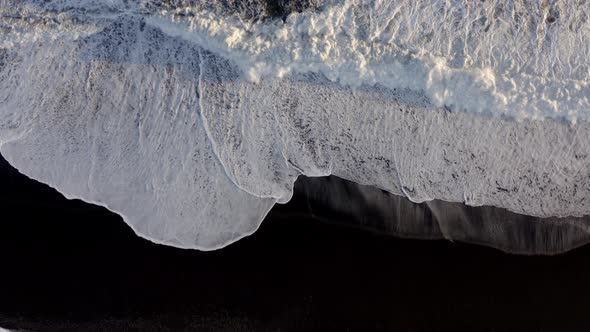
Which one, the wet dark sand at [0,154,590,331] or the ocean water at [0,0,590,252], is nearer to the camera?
the ocean water at [0,0,590,252]

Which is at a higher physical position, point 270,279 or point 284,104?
point 284,104

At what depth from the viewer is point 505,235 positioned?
1362 mm

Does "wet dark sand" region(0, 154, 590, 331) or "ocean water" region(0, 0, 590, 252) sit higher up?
"ocean water" region(0, 0, 590, 252)

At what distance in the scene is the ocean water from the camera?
1175 mm

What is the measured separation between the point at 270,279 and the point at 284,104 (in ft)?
1.87

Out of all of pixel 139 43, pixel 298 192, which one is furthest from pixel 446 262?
pixel 139 43

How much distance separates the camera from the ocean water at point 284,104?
46.3 inches

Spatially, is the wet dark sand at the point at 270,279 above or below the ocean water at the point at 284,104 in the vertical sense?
below

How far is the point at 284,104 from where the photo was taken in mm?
1269

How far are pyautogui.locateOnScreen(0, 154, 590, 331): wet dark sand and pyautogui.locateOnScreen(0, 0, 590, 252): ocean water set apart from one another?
0.36ft

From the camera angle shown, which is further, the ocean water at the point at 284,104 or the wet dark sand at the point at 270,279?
the wet dark sand at the point at 270,279

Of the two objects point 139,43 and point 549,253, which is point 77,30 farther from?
point 549,253

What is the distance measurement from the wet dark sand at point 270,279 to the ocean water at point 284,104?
0.11m

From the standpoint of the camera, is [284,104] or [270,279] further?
[270,279]
